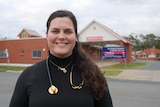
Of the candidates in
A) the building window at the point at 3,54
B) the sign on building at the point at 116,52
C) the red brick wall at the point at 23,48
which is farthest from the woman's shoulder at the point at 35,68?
the building window at the point at 3,54

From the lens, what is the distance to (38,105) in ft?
6.17

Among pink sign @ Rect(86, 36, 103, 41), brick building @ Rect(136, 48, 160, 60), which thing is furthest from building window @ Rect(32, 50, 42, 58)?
brick building @ Rect(136, 48, 160, 60)

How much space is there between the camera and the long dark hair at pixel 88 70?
2039 mm

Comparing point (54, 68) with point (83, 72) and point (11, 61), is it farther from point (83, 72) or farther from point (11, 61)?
point (11, 61)

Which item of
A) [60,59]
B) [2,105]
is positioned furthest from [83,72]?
[2,105]

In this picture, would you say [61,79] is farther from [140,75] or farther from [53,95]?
[140,75]

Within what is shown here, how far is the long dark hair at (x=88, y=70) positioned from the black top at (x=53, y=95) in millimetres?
45

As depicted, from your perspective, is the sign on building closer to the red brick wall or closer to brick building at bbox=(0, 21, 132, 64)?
brick building at bbox=(0, 21, 132, 64)

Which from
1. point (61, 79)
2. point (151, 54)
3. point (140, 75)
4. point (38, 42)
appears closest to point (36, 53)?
point (38, 42)

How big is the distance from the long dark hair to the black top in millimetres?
45

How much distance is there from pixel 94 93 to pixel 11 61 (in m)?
34.1

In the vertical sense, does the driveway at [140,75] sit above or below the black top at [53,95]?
below

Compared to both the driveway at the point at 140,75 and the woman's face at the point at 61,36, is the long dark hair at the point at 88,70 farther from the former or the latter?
the driveway at the point at 140,75

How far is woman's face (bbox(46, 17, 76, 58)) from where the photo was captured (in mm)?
2010
